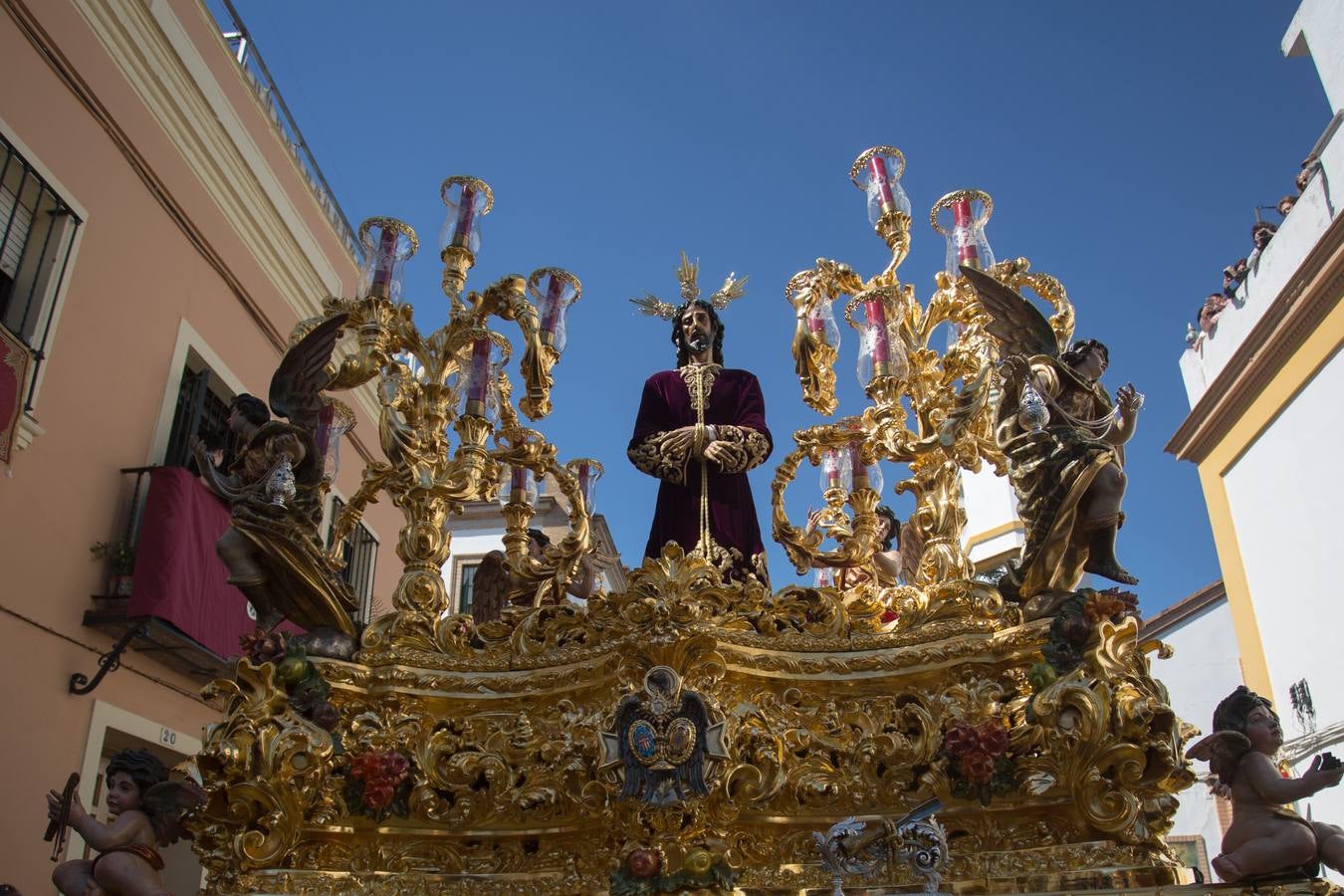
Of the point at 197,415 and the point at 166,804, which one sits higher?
the point at 197,415

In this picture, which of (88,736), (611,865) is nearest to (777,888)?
(611,865)

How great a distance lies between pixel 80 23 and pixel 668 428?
17.5ft

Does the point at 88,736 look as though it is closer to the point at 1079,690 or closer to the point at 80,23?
the point at 80,23

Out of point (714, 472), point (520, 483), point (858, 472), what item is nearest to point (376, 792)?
point (520, 483)

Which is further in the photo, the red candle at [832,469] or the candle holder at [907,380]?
the red candle at [832,469]

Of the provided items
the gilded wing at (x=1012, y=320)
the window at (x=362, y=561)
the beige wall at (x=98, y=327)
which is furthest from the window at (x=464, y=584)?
the gilded wing at (x=1012, y=320)

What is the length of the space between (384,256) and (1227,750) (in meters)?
4.90

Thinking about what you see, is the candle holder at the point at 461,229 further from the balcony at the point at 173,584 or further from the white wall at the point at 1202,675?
the white wall at the point at 1202,675

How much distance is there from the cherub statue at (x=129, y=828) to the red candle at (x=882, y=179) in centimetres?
482

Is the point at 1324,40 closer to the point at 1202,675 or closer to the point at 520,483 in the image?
the point at 1202,675

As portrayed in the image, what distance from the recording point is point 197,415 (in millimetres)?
8688

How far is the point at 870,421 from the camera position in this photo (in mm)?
5863

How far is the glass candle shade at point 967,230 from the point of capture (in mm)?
6129

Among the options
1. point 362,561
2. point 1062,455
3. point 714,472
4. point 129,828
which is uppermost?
point 362,561
